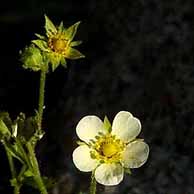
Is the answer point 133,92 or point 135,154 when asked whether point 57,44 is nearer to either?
point 135,154

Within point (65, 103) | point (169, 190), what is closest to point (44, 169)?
point (65, 103)

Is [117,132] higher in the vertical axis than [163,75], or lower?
lower

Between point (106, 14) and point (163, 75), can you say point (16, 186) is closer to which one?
point (163, 75)

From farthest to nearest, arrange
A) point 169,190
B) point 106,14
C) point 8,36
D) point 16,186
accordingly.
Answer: point 8,36
point 106,14
point 169,190
point 16,186

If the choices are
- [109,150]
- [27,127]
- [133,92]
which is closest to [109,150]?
[109,150]

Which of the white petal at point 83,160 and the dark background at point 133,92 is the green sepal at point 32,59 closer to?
the white petal at point 83,160

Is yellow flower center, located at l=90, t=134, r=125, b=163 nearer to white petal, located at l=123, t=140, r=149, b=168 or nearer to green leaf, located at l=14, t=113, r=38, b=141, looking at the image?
white petal, located at l=123, t=140, r=149, b=168

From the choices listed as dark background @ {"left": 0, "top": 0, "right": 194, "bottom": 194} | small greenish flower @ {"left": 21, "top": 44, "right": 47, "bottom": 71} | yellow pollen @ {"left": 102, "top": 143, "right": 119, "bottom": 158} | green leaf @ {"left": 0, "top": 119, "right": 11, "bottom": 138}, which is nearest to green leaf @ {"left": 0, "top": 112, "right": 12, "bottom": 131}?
green leaf @ {"left": 0, "top": 119, "right": 11, "bottom": 138}
